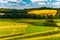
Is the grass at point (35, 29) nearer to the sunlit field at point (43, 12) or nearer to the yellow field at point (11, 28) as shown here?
the yellow field at point (11, 28)

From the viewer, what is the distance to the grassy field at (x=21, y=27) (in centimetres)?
195

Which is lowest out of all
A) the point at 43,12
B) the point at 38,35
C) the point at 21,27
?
the point at 38,35

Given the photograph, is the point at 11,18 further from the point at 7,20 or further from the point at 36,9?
the point at 36,9

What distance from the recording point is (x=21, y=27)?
2004mm

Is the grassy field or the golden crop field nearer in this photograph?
the grassy field

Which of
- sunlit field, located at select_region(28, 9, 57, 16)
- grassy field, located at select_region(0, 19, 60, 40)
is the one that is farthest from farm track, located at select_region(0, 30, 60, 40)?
sunlit field, located at select_region(28, 9, 57, 16)

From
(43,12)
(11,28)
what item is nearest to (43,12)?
(43,12)

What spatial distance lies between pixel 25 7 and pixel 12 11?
7.8 inches

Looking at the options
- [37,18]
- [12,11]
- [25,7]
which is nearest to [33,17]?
[37,18]

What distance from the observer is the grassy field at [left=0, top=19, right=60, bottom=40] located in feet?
6.39

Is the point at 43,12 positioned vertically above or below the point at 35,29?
above

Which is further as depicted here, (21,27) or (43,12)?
(43,12)

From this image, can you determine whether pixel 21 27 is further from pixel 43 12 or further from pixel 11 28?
pixel 43 12

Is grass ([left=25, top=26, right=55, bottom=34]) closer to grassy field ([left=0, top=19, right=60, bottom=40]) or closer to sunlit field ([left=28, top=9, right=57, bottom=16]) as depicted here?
grassy field ([left=0, top=19, right=60, bottom=40])
